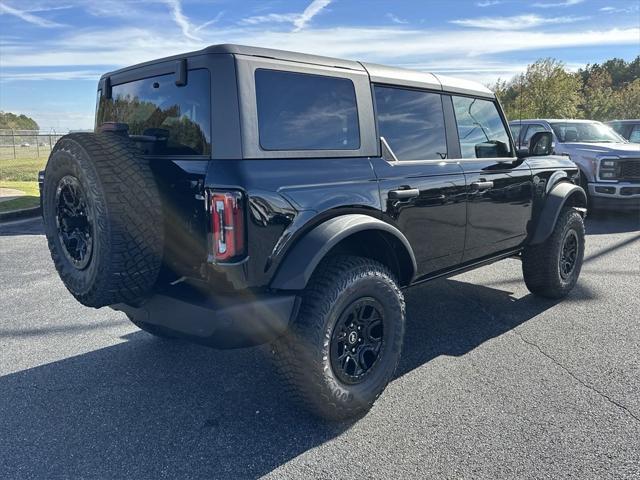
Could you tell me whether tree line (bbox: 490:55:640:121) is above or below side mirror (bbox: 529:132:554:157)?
above

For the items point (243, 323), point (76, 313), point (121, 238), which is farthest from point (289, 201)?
point (76, 313)

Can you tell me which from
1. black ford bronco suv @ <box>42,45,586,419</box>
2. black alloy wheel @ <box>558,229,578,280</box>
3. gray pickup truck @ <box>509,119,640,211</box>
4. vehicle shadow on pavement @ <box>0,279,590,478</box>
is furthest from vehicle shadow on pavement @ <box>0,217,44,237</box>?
gray pickup truck @ <box>509,119,640,211</box>

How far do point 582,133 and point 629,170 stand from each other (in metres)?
1.41

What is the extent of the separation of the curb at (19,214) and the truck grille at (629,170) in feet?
36.1

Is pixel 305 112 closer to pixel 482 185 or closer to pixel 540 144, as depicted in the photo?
pixel 482 185

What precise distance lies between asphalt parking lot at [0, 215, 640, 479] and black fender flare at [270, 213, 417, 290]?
871 millimetres

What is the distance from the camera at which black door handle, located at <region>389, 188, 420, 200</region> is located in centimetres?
316

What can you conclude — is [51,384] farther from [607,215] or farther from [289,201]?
[607,215]

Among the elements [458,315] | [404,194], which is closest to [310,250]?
[404,194]

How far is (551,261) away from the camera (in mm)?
4758

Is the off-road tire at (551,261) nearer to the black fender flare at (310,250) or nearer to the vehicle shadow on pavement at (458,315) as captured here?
the vehicle shadow on pavement at (458,315)

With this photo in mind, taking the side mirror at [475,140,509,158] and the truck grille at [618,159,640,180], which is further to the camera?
the truck grille at [618,159,640,180]

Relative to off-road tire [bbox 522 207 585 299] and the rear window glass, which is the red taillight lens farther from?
off-road tire [bbox 522 207 585 299]

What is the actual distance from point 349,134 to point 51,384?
2483 millimetres
